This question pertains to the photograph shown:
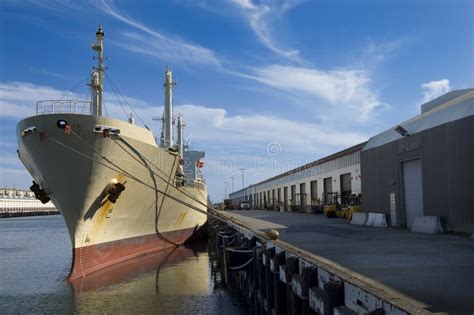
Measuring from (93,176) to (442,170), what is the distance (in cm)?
1276

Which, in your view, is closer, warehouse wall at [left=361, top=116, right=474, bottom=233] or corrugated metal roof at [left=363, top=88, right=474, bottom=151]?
warehouse wall at [left=361, top=116, right=474, bottom=233]

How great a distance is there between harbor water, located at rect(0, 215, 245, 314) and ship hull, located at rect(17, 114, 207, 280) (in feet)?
3.77

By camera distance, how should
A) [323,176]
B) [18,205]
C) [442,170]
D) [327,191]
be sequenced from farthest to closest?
[18,205] → [323,176] → [327,191] → [442,170]

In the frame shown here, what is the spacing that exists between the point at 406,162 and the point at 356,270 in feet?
40.3

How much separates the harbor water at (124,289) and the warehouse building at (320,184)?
18.4 metres

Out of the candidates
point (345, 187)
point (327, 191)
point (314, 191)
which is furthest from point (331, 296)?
point (314, 191)

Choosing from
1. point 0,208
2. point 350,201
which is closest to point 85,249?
point 350,201

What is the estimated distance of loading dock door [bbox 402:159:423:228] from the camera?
17.4 m

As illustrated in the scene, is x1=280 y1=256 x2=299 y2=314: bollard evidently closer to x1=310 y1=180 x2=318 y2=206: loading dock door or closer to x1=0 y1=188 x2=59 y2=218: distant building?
x1=310 y1=180 x2=318 y2=206: loading dock door

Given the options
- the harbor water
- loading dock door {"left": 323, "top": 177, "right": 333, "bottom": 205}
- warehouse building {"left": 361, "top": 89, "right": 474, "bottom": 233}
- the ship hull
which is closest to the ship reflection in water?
the harbor water

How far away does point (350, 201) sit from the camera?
34719 mm

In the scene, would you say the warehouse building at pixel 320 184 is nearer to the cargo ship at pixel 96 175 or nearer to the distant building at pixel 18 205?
the cargo ship at pixel 96 175

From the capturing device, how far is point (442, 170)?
51.0 feet

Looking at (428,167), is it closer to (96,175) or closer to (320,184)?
(96,175)
